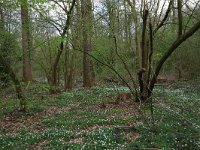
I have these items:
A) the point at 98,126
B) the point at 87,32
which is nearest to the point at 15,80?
the point at 98,126

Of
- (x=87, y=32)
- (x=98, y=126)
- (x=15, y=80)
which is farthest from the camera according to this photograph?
(x=87, y=32)

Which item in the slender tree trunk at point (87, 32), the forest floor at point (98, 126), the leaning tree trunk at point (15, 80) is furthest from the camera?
the slender tree trunk at point (87, 32)

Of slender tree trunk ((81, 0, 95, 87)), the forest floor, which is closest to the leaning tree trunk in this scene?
the forest floor

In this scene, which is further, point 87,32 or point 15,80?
point 87,32

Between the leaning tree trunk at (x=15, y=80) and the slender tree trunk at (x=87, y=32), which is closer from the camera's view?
the leaning tree trunk at (x=15, y=80)

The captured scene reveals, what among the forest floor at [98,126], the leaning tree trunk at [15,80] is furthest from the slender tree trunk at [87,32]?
the leaning tree trunk at [15,80]

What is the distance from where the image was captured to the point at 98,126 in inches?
499

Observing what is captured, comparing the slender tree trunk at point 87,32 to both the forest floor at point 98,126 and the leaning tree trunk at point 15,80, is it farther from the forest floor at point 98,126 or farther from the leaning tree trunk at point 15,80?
the leaning tree trunk at point 15,80

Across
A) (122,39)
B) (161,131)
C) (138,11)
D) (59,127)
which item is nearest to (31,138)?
(59,127)

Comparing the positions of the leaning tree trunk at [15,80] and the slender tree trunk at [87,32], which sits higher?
the slender tree trunk at [87,32]

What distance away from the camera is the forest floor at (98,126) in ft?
33.0

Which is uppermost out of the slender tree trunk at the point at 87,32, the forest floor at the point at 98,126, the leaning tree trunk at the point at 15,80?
the slender tree trunk at the point at 87,32

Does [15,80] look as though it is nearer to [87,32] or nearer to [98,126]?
[98,126]

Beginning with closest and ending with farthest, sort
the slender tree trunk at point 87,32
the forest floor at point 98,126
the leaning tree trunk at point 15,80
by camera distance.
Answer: the forest floor at point 98,126
the leaning tree trunk at point 15,80
the slender tree trunk at point 87,32
